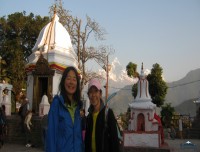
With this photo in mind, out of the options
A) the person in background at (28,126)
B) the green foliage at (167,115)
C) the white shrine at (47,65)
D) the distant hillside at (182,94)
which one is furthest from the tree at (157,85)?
the person in background at (28,126)

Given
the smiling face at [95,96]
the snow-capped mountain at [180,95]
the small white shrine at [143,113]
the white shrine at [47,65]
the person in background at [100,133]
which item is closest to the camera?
the person in background at [100,133]

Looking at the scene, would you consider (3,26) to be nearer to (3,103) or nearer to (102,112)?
(3,103)

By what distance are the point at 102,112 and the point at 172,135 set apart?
18529 millimetres

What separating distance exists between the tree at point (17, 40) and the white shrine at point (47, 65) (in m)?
12.3

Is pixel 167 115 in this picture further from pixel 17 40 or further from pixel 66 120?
pixel 66 120

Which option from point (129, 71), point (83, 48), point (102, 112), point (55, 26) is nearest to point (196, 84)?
point (129, 71)

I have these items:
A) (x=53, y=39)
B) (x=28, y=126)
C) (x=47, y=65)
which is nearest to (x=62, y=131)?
(x=28, y=126)

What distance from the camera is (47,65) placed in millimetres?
15062

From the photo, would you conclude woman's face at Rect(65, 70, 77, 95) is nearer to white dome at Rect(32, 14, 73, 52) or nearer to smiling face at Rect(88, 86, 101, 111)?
smiling face at Rect(88, 86, 101, 111)

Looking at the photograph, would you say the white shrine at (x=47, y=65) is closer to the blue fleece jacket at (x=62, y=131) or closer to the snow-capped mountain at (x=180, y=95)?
the blue fleece jacket at (x=62, y=131)

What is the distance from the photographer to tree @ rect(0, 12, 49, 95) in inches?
1129

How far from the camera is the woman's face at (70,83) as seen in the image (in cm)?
356

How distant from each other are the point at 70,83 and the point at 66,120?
1.56 ft

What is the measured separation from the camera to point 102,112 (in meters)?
3.62
